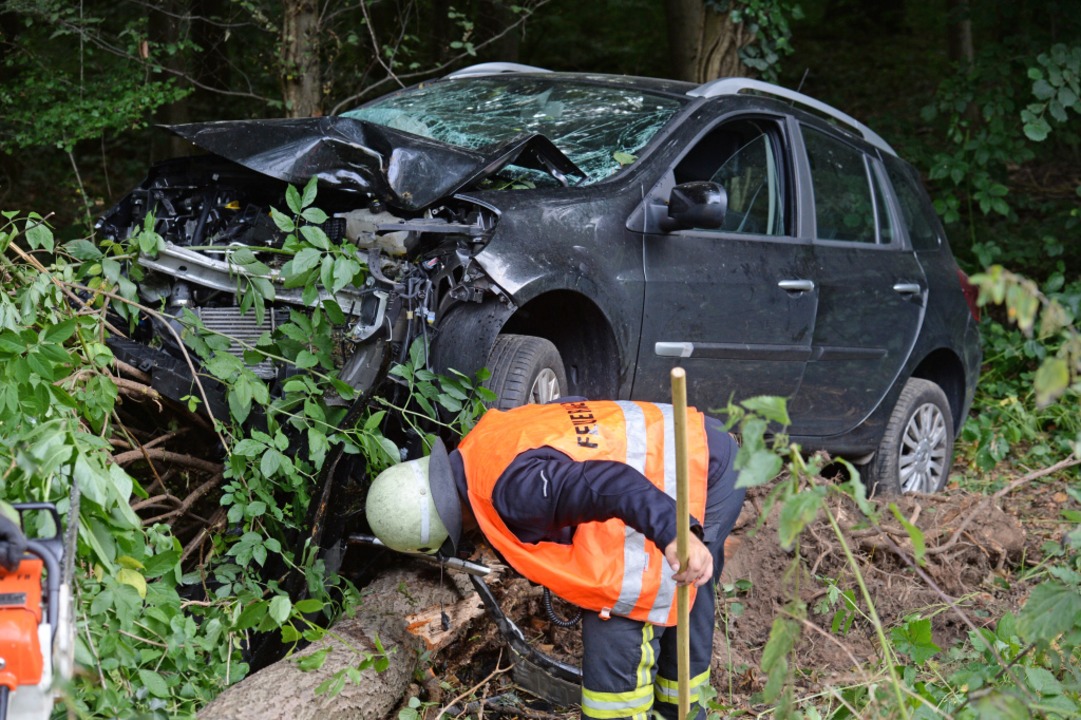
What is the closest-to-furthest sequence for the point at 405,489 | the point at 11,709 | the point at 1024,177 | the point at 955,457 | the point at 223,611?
1. the point at 11,709
2. the point at 405,489
3. the point at 223,611
4. the point at 955,457
5. the point at 1024,177

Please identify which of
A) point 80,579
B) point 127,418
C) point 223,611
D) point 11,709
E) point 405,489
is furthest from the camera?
point 127,418

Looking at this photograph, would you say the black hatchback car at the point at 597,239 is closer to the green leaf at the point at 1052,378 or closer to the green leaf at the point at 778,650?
the green leaf at the point at 778,650

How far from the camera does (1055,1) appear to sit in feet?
25.7

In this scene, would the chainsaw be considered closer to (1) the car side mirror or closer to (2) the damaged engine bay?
(2) the damaged engine bay

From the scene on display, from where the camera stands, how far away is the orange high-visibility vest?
2.97 meters

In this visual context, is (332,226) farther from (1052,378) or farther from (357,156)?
(1052,378)

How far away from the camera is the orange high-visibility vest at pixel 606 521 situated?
117 inches

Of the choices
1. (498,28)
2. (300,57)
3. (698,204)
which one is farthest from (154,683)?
(498,28)

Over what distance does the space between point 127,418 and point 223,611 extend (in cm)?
96

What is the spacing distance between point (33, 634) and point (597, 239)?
248 cm

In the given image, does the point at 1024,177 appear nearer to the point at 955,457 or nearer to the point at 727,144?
the point at 955,457

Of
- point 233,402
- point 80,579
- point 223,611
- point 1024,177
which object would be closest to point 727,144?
point 233,402

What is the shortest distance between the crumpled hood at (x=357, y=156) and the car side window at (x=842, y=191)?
1.57 metres

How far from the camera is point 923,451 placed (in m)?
5.88
